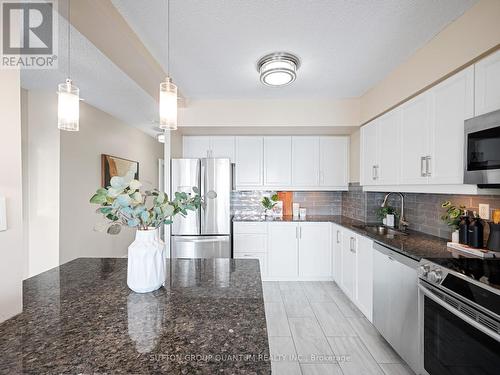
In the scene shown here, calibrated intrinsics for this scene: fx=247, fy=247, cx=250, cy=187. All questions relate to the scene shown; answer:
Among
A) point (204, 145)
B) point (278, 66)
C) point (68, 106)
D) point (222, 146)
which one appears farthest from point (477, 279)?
point (204, 145)

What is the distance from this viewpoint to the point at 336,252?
11.1 ft

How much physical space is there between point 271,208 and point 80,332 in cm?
331

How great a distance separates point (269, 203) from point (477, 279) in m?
2.83

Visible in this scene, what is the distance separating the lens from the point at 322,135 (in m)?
3.86

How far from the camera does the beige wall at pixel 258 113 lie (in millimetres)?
3355

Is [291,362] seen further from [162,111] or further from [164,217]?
[162,111]

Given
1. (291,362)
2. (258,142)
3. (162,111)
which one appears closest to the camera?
(162,111)

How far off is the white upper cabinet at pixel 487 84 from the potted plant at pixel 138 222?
1.97 m

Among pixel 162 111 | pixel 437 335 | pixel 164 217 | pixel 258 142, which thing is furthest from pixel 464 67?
pixel 258 142

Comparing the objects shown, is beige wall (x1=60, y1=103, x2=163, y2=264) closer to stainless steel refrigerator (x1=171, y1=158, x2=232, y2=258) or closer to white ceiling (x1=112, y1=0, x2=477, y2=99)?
stainless steel refrigerator (x1=171, y1=158, x2=232, y2=258)

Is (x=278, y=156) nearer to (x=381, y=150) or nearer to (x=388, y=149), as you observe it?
(x=381, y=150)

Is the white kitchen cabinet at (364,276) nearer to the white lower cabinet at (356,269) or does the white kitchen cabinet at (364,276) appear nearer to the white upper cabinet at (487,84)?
the white lower cabinet at (356,269)

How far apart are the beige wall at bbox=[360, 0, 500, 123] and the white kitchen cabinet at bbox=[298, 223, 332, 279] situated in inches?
69.8

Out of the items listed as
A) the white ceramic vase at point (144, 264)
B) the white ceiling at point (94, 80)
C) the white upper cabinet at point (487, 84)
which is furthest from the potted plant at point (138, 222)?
the white upper cabinet at point (487, 84)
